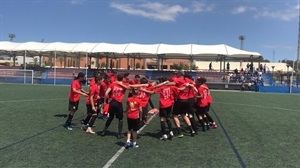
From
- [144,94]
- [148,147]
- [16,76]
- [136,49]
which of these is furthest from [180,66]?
[148,147]

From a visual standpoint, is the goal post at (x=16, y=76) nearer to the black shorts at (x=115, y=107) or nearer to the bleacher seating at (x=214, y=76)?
the bleacher seating at (x=214, y=76)

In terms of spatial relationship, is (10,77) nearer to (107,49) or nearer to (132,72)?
(107,49)

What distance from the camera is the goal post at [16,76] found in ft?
128

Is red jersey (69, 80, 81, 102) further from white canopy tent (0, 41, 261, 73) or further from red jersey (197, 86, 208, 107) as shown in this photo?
white canopy tent (0, 41, 261, 73)

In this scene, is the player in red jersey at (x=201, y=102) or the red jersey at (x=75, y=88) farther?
the player in red jersey at (x=201, y=102)

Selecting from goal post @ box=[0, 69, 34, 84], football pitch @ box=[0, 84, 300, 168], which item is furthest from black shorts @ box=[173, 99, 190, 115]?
goal post @ box=[0, 69, 34, 84]

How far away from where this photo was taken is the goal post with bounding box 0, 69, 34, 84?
128ft

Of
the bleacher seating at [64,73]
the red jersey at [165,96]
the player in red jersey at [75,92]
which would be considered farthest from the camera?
the bleacher seating at [64,73]

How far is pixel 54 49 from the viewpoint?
44812 millimetres

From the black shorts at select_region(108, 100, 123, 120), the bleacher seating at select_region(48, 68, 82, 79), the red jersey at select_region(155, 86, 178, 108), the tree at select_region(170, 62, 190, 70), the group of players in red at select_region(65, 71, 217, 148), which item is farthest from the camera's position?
the tree at select_region(170, 62, 190, 70)

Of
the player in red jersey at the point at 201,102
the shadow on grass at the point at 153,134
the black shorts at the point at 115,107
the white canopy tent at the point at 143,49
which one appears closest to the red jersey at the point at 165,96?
the shadow on grass at the point at 153,134

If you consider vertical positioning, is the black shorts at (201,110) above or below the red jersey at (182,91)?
below

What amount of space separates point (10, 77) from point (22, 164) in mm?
36324

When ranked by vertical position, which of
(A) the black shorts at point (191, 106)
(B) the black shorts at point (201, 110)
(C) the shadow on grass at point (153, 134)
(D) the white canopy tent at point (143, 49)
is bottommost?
(C) the shadow on grass at point (153, 134)
